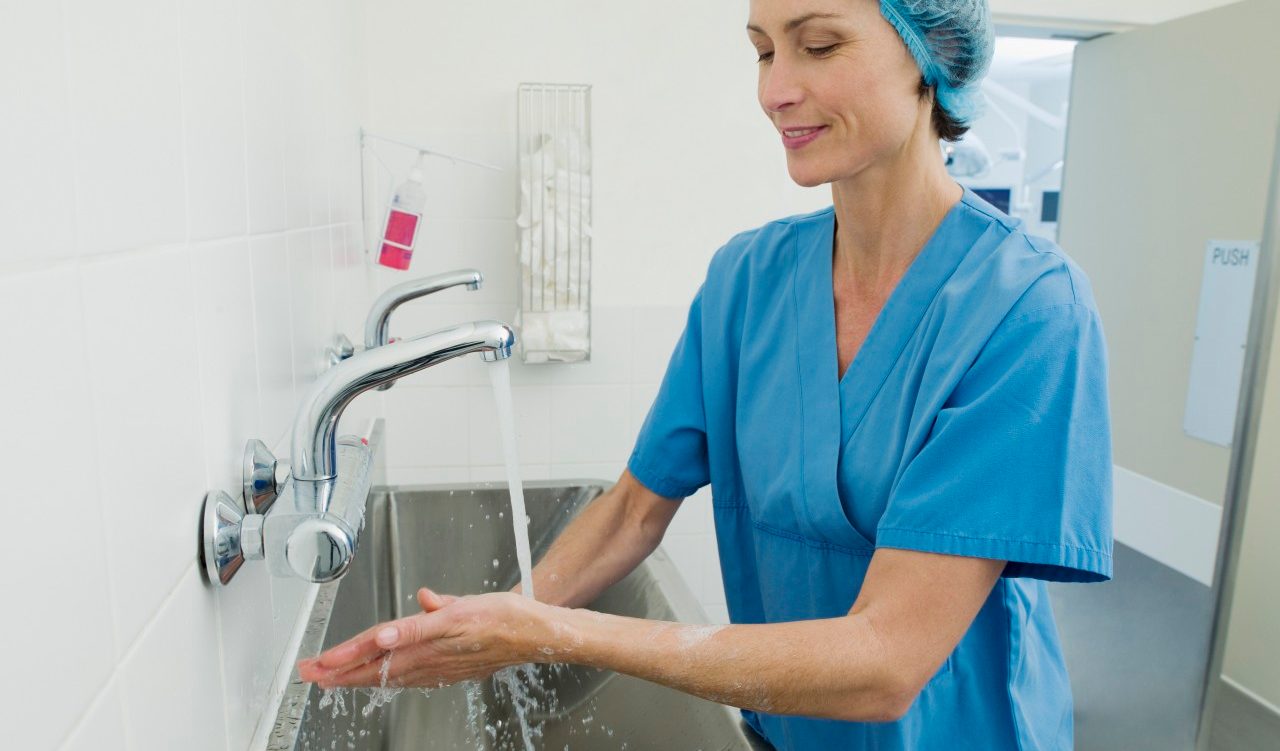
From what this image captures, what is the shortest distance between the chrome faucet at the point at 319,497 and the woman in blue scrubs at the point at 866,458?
4.2 inches

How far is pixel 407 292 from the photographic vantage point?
133cm

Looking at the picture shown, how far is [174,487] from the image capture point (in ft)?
1.90

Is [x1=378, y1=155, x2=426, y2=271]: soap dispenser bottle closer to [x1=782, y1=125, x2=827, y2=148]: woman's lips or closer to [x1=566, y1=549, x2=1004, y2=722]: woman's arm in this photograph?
[x1=782, y1=125, x2=827, y2=148]: woman's lips

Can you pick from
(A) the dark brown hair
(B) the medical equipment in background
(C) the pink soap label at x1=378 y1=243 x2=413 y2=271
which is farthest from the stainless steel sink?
(B) the medical equipment in background

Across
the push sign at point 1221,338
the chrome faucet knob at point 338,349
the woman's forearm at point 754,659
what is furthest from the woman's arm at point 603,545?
the push sign at point 1221,338

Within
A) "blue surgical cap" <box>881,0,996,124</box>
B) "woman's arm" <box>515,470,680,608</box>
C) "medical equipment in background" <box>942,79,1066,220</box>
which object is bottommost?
"woman's arm" <box>515,470,680,608</box>

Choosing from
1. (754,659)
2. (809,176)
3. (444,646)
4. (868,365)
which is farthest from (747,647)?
(809,176)

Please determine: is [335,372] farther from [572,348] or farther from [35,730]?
[572,348]

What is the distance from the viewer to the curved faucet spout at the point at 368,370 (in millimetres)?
663

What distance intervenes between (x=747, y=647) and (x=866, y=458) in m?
0.27

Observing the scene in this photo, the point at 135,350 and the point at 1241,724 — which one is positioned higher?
the point at 135,350

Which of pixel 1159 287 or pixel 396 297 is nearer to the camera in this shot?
pixel 396 297

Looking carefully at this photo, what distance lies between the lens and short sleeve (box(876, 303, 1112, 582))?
0.85 meters

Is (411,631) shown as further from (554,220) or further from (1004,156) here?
(1004,156)
